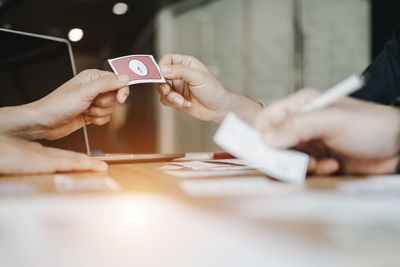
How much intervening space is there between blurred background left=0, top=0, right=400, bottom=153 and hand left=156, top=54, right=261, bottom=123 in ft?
10.9

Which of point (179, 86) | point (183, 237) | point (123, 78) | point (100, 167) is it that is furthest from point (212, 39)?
point (183, 237)

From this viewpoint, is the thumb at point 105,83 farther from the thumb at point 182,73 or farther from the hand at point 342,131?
the hand at point 342,131

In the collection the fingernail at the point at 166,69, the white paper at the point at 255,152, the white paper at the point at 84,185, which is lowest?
the white paper at the point at 84,185

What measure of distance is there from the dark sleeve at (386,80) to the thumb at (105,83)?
2.03 feet

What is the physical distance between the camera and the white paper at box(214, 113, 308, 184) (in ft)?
1.55

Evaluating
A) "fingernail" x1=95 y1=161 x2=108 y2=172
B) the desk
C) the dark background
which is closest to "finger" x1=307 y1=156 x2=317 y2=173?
the desk

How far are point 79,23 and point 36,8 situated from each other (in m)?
0.72

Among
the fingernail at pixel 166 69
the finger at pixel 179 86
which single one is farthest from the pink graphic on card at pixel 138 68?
the finger at pixel 179 86

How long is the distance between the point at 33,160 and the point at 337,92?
1.68ft

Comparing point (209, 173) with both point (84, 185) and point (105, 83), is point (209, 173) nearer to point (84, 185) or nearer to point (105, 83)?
point (84, 185)

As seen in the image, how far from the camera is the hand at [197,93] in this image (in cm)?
102

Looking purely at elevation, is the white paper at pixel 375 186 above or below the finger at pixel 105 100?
below

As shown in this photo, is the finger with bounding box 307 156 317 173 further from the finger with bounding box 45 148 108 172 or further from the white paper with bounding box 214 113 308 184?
the finger with bounding box 45 148 108 172

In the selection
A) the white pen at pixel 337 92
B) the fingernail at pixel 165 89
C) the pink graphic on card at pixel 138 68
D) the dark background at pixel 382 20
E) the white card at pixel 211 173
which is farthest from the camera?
the dark background at pixel 382 20
